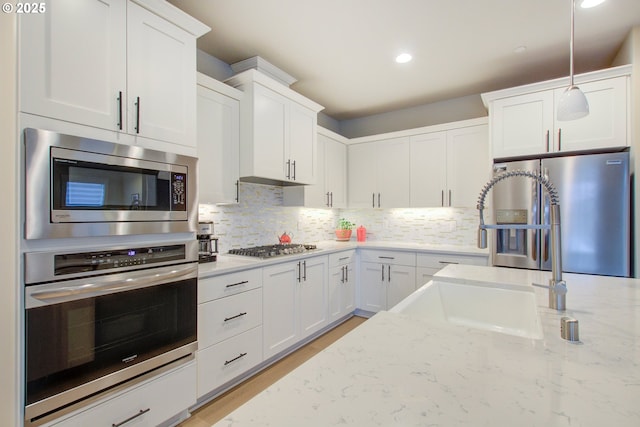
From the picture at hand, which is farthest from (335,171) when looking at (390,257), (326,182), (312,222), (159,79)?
(159,79)

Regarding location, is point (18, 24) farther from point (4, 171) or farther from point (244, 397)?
point (244, 397)

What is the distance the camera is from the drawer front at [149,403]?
1.39m

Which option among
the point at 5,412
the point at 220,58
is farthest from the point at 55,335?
the point at 220,58

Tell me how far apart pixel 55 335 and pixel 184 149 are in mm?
1068

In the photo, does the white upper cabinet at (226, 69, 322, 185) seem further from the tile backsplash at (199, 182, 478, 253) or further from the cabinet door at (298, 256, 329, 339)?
the cabinet door at (298, 256, 329, 339)

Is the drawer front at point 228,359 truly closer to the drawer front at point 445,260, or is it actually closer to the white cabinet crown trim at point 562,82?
the drawer front at point 445,260

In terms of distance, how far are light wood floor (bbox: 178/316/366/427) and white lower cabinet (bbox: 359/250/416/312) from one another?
2.32ft

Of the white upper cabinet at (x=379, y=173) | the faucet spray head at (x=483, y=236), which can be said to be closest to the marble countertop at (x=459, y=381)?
the faucet spray head at (x=483, y=236)

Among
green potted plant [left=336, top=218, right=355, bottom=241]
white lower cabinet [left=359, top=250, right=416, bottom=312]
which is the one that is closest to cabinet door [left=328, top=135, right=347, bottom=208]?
green potted plant [left=336, top=218, right=355, bottom=241]

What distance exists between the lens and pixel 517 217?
8.88 ft

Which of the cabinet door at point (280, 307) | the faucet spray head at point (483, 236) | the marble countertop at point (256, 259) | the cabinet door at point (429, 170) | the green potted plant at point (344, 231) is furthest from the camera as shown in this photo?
the green potted plant at point (344, 231)

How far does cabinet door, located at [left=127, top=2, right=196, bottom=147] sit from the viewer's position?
1563 mm

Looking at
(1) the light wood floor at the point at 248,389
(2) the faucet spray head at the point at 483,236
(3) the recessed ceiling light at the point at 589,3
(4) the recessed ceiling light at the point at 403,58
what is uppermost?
(4) the recessed ceiling light at the point at 403,58

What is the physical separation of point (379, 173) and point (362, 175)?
0.79 ft
